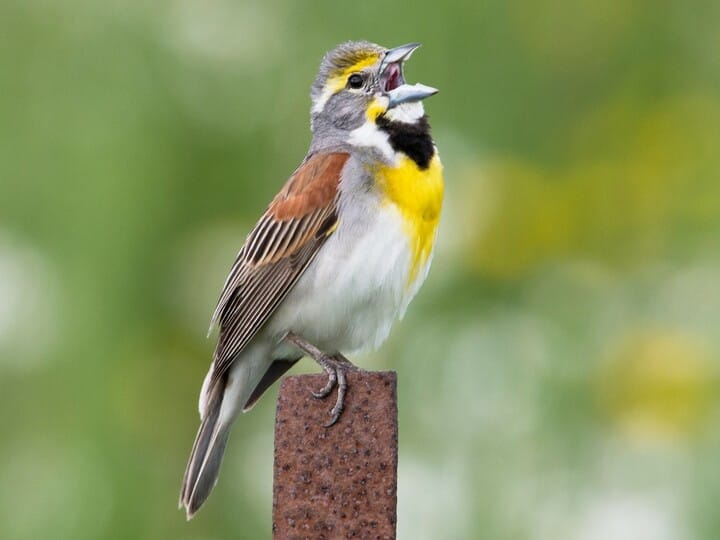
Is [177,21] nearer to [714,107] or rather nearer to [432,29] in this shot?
[432,29]

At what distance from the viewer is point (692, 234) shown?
23.9 ft

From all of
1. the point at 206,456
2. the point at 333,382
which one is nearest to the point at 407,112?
the point at 206,456

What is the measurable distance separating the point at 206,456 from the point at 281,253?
0.77m

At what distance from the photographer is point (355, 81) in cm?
568

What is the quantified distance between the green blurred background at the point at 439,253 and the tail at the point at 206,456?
46.9 inches

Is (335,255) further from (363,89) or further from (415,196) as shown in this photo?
(363,89)

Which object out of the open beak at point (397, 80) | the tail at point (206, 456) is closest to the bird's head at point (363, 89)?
the open beak at point (397, 80)

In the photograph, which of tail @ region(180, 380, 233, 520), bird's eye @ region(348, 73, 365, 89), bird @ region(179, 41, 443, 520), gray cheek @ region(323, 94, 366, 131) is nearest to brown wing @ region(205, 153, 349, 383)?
bird @ region(179, 41, 443, 520)

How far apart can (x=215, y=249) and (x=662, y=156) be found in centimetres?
237

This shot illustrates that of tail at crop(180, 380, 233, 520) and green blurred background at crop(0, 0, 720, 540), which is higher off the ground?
green blurred background at crop(0, 0, 720, 540)

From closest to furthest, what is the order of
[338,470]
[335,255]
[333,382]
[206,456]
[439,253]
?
[338,470] < [333,382] < [206,456] < [335,255] < [439,253]

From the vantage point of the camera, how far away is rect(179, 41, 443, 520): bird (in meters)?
5.26

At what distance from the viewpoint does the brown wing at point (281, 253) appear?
5328 mm

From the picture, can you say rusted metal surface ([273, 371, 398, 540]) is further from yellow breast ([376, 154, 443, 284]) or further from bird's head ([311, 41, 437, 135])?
bird's head ([311, 41, 437, 135])
